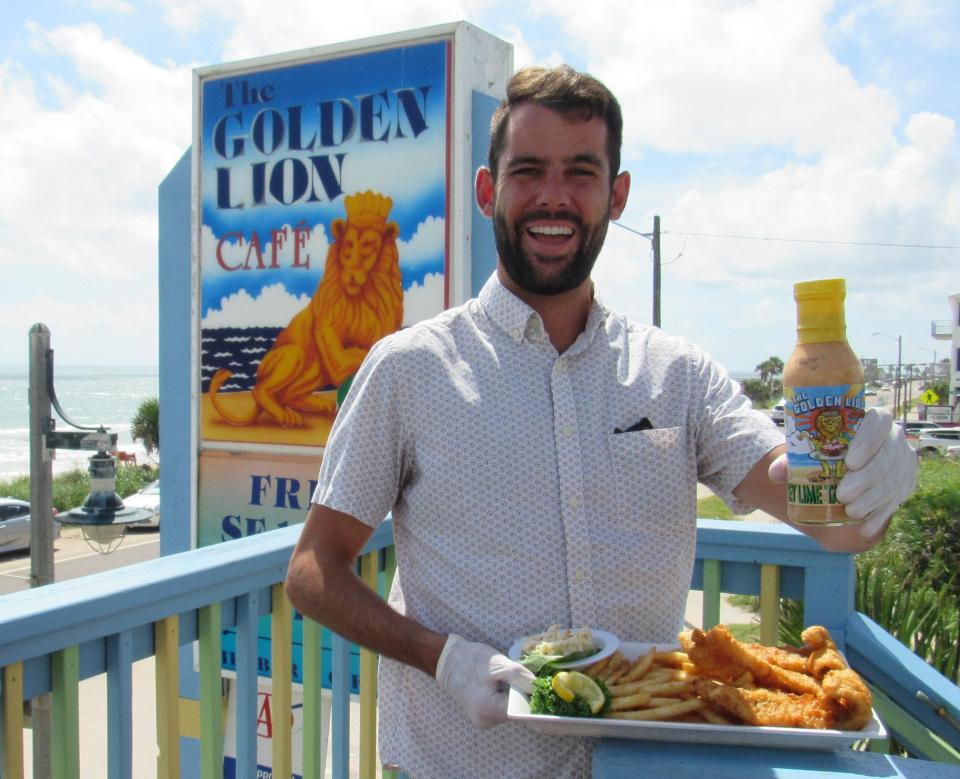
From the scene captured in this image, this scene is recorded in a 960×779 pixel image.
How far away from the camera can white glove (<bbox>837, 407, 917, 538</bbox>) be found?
56.2 inches

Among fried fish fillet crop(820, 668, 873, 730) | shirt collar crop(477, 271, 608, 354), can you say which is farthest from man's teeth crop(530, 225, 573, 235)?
fried fish fillet crop(820, 668, 873, 730)

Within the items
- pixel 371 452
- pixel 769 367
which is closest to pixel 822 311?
pixel 371 452

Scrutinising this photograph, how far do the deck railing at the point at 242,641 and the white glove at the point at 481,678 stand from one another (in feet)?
2.40

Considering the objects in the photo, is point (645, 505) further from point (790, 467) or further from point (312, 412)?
point (312, 412)

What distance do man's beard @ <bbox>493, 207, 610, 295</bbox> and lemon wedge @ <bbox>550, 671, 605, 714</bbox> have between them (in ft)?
2.78

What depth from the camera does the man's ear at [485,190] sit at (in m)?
2.06

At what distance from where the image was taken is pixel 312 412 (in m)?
4.67

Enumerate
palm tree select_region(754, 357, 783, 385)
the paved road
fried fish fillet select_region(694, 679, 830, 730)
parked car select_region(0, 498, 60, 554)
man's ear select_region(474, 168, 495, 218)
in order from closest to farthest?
1. fried fish fillet select_region(694, 679, 830, 730)
2. man's ear select_region(474, 168, 495, 218)
3. the paved road
4. parked car select_region(0, 498, 60, 554)
5. palm tree select_region(754, 357, 783, 385)

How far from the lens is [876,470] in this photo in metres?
1.45

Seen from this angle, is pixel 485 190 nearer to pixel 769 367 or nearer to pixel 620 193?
pixel 620 193

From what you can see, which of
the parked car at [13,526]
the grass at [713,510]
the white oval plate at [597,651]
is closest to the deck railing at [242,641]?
the white oval plate at [597,651]

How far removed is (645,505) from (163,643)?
1.13 metres

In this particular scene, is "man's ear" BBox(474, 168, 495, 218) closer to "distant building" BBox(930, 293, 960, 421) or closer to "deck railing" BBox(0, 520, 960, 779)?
"deck railing" BBox(0, 520, 960, 779)

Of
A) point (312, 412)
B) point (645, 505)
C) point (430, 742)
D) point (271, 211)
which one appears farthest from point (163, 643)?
point (271, 211)
